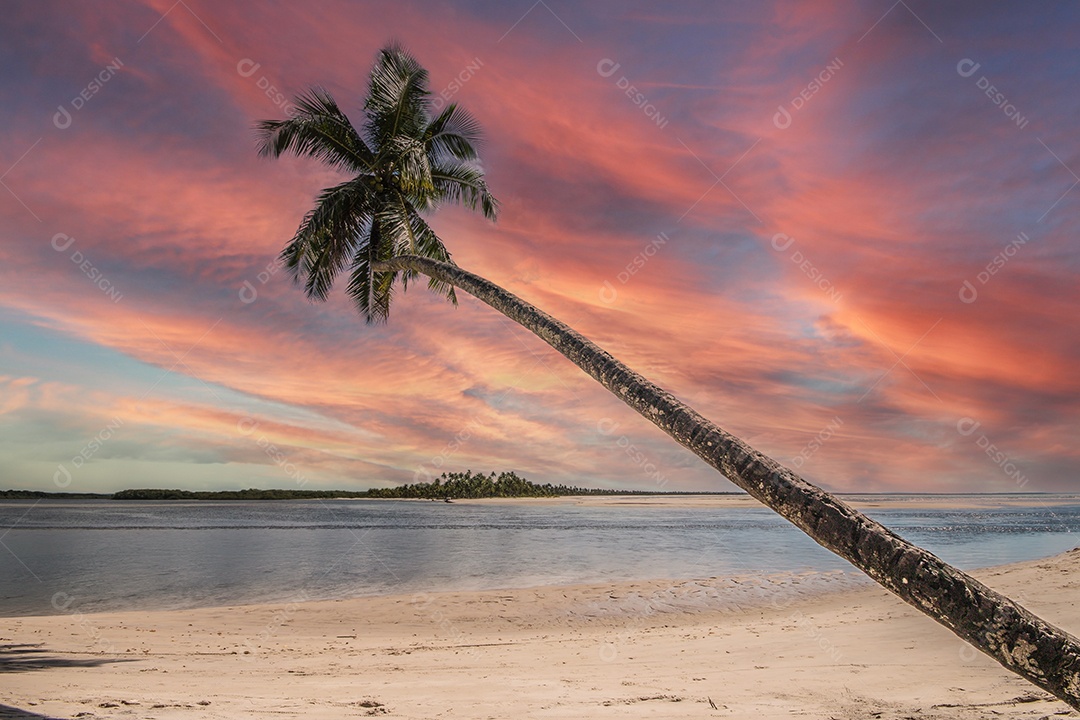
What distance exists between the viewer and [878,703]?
219 inches

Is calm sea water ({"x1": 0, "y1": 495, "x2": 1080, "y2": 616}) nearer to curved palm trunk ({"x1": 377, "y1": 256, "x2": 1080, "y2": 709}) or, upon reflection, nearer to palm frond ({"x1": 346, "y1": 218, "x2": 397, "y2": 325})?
palm frond ({"x1": 346, "y1": 218, "x2": 397, "y2": 325})

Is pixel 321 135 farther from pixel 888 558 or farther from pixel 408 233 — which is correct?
pixel 888 558

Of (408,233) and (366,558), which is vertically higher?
(408,233)

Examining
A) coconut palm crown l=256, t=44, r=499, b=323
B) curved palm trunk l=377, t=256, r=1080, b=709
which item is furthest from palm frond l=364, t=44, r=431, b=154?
curved palm trunk l=377, t=256, r=1080, b=709

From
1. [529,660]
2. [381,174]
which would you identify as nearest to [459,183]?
[381,174]

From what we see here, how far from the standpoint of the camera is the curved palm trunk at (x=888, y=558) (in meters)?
3.16

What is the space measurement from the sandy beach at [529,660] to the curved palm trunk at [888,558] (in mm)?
2461

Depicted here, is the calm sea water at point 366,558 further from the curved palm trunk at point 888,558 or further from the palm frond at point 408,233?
the curved palm trunk at point 888,558

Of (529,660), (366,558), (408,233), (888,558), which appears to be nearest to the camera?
(888,558)

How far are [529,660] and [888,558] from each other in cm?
547

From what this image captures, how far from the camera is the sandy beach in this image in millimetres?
5484

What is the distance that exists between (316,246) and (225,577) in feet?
32.9

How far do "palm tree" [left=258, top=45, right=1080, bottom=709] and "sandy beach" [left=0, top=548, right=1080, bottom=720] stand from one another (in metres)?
2.50

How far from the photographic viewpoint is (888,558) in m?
3.58
